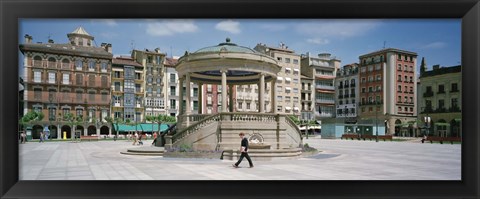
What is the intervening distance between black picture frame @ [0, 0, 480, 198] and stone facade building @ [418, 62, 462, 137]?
3697cm

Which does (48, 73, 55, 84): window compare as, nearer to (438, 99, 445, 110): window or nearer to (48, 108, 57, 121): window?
(48, 108, 57, 121): window

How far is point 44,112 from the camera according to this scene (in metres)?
50.6

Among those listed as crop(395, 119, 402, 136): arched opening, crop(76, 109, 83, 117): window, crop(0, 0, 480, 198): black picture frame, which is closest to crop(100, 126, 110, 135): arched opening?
crop(76, 109, 83, 117): window

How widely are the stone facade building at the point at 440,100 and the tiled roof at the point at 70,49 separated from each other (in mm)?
48467

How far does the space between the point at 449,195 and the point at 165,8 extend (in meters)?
8.38

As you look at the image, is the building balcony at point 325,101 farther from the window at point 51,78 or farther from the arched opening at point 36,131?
the arched opening at point 36,131

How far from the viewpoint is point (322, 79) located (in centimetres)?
7938

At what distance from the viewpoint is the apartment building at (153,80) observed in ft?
215

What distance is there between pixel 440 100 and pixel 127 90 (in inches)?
1919

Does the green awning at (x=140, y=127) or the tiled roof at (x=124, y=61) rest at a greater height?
the tiled roof at (x=124, y=61)

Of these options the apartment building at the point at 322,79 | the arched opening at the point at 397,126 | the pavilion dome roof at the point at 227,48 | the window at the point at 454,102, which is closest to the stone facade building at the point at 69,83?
the pavilion dome roof at the point at 227,48

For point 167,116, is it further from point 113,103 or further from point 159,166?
point 159,166

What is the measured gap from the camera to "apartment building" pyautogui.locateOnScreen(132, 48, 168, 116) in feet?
215
